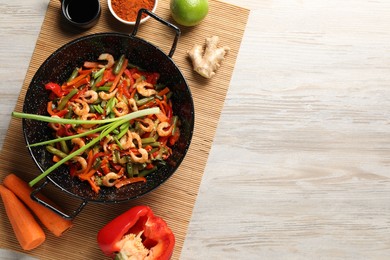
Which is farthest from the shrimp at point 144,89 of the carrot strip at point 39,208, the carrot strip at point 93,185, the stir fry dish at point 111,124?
the carrot strip at point 39,208

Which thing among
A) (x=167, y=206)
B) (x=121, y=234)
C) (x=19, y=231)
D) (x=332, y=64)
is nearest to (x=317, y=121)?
(x=332, y=64)

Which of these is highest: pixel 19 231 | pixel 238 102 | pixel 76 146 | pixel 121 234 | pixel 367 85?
pixel 367 85

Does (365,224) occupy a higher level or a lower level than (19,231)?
higher

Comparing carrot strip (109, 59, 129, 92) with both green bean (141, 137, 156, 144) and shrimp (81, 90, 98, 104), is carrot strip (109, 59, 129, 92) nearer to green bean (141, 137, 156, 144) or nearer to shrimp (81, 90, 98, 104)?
shrimp (81, 90, 98, 104)

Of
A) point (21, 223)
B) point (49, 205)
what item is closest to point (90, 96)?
point (49, 205)

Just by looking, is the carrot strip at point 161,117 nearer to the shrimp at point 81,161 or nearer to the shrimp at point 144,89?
the shrimp at point 144,89

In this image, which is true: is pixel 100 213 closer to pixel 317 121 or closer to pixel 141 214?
pixel 141 214
